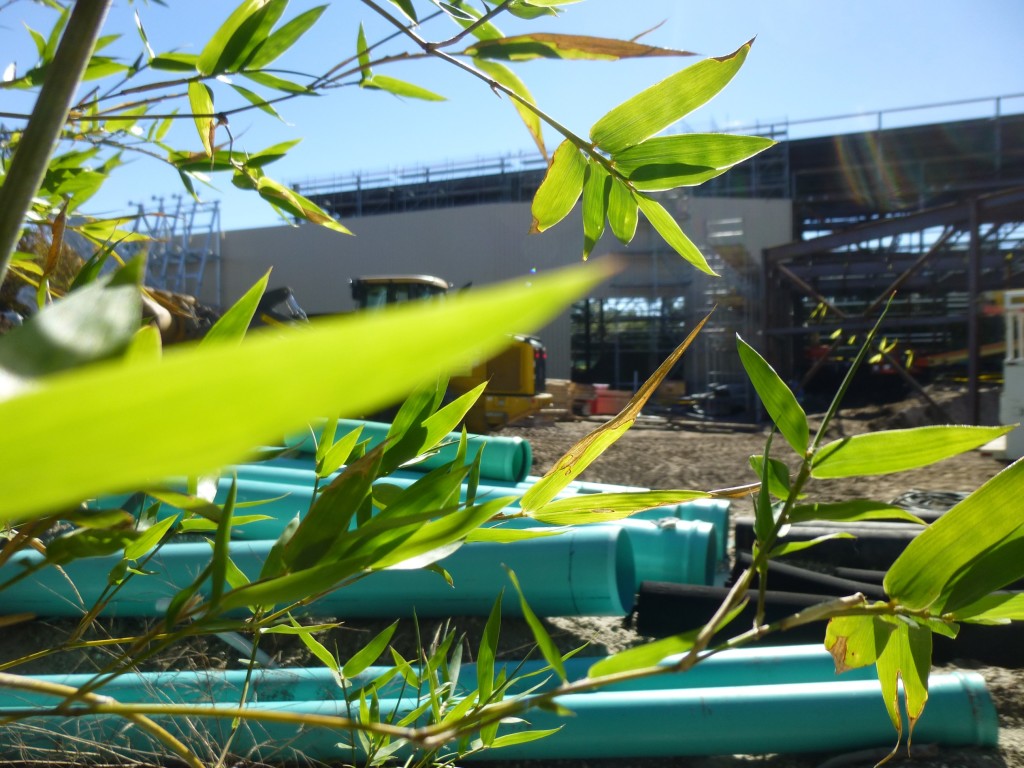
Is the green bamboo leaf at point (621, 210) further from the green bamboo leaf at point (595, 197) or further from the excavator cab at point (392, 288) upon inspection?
the excavator cab at point (392, 288)

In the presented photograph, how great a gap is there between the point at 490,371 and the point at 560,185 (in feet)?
23.4

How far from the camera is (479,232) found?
16188mm

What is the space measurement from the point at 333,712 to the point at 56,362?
125cm

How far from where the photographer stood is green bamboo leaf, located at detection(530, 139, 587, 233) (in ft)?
1.45

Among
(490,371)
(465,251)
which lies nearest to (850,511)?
(490,371)

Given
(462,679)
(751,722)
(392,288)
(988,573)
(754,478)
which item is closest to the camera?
(988,573)

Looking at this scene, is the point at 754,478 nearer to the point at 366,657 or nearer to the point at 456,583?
the point at 456,583

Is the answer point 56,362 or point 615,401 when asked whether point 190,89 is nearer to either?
point 56,362

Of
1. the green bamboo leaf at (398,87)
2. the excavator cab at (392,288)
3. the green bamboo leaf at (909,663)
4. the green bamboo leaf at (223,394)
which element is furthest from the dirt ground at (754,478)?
the excavator cab at (392,288)

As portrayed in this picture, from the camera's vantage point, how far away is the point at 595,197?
46 cm

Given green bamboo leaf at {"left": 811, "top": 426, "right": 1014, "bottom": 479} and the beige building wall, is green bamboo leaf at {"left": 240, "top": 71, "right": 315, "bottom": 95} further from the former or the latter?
the beige building wall

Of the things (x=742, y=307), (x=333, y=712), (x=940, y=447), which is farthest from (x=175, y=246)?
(x=940, y=447)

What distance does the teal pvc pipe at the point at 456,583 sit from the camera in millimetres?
1823

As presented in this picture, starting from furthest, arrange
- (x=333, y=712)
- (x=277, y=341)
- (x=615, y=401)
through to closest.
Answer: (x=615, y=401)
(x=333, y=712)
(x=277, y=341)
